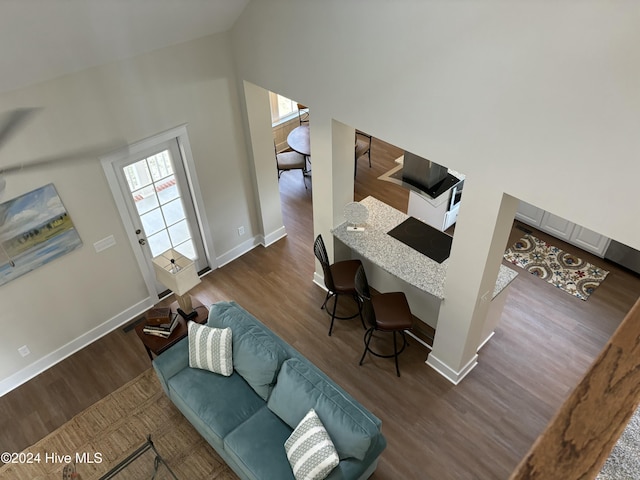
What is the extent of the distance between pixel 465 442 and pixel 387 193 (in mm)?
4337

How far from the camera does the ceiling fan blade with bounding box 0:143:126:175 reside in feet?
14.3

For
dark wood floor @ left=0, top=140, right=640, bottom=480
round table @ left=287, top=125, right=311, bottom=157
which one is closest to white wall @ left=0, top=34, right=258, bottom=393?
dark wood floor @ left=0, top=140, right=640, bottom=480

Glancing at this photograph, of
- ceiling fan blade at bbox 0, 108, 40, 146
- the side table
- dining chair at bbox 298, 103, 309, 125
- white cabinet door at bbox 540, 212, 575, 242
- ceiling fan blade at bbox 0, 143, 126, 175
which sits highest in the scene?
ceiling fan blade at bbox 0, 108, 40, 146

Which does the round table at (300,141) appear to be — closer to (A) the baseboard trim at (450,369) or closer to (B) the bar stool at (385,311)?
(B) the bar stool at (385,311)

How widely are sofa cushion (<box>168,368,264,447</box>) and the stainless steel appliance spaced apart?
16.5ft

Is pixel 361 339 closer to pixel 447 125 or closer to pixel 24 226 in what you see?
pixel 447 125

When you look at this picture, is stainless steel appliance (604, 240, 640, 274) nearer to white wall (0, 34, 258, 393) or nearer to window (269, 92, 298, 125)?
white wall (0, 34, 258, 393)

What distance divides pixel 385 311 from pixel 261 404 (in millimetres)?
→ 1585

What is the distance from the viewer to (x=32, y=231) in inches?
185

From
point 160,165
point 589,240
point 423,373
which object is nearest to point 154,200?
point 160,165

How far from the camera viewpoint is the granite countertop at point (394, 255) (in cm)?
498

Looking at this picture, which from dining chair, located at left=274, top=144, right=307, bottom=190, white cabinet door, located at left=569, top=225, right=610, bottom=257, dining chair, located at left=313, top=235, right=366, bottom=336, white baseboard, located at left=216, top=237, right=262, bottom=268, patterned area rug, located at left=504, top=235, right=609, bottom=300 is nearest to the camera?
dining chair, located at left=313, top=235, right=366, bottom=336

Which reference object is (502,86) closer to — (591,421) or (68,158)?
(591,421)

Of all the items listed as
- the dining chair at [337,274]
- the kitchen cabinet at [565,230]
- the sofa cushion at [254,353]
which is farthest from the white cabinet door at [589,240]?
the sofa cushion at [254,353]
